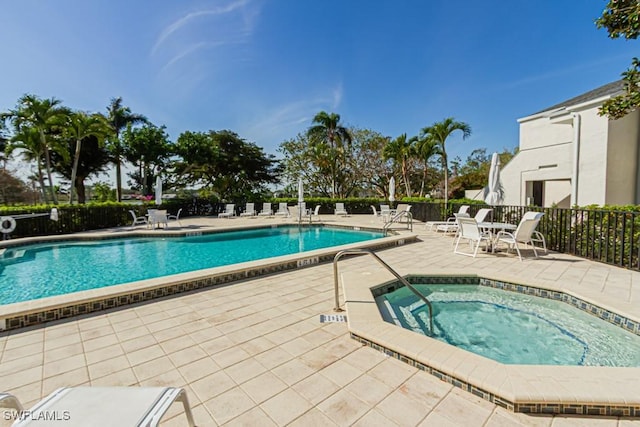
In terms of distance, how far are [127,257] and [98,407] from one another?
7777 mm

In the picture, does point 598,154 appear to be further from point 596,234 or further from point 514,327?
point 514,327

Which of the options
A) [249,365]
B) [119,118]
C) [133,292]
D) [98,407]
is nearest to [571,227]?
[249,365]

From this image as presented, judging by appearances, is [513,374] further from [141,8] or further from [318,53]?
[318,53]

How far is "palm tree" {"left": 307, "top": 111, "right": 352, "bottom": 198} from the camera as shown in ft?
74.8

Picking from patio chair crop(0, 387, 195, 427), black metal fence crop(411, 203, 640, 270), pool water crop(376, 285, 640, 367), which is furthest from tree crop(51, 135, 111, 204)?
black metal fence crop(411, 203, 640, 270)

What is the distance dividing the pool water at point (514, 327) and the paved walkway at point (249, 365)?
520mm

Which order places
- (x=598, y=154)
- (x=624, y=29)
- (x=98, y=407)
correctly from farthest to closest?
(x=598, y=154) → (x=624, y=29) → (x=98, y=407)

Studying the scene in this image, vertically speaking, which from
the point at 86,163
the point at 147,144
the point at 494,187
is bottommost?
the point at 494,187

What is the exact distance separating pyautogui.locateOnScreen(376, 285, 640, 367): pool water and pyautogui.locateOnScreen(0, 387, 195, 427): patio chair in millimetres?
2828

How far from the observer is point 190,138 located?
21.6 meters

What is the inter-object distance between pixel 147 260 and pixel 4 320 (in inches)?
177

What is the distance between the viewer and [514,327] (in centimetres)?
357

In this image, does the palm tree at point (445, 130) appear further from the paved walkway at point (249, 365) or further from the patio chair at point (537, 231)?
the paved walkway at point (249, 365)

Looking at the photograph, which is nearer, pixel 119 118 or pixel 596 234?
pixel 596 234
